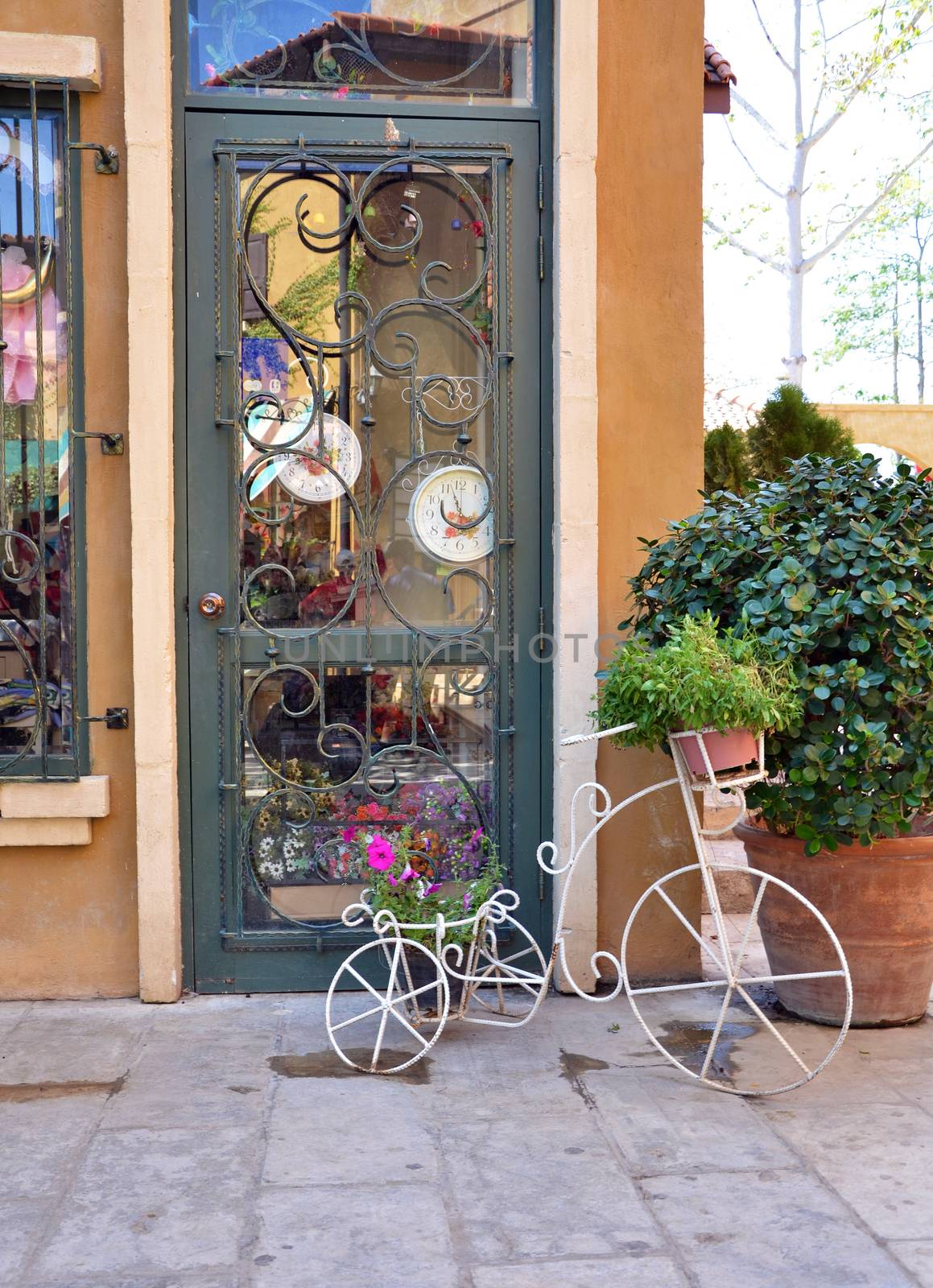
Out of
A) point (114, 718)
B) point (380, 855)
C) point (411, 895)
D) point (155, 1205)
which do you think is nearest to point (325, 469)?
point (114, 718)

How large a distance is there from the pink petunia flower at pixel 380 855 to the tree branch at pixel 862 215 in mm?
18930

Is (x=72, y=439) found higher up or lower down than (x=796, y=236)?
lower down

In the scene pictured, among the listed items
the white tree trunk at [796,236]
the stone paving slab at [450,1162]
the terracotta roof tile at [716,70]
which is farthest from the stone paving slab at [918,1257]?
the white tree trunk at [796,236]

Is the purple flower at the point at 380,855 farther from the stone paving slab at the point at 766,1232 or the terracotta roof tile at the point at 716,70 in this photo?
the terracotta roof tile at the point at 716,70

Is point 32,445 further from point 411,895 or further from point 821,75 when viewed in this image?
point 821,75

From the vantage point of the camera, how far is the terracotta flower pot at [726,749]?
3.50 meters

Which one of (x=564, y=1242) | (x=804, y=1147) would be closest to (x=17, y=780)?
(x=564, y=1242)

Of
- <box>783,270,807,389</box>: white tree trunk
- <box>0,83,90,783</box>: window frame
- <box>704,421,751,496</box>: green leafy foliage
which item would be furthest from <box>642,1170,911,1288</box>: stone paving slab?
<box>783,270,807,389</box>: white tree trunk

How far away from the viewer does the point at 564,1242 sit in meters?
2.76

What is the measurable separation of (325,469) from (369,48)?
4.93 feet

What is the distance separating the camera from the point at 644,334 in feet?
14.9

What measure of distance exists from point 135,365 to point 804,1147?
3.16 metres

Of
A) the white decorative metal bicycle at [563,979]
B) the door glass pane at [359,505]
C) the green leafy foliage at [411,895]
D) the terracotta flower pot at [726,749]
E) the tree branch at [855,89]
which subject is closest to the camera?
the terracotta flower pot at [726,749]

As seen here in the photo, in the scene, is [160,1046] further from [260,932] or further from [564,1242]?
[564,1242]
